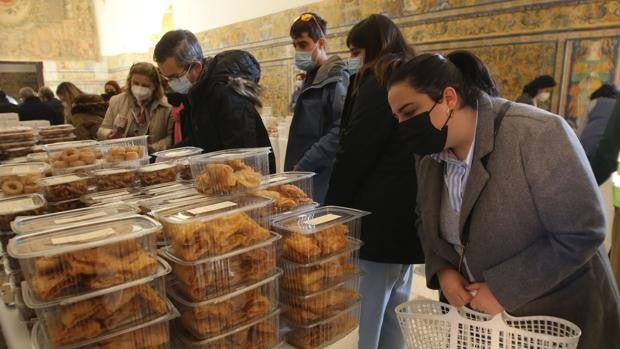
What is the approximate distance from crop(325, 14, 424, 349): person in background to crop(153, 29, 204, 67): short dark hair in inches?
44.0

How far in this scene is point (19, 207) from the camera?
1469 mm

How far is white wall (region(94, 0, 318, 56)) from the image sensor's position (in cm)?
639

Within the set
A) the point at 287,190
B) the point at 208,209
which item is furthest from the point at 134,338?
the point at 287,190

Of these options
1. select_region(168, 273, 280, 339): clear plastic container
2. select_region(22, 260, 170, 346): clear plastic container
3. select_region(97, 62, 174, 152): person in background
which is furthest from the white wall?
select_region(22, 260, 170, 346): clear plastic container

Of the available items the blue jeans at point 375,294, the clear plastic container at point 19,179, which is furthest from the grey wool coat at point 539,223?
the clear plastic container at point 19,179

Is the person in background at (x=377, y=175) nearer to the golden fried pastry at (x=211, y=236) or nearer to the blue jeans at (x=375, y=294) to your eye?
the blue jeans at (x=375, y=294)

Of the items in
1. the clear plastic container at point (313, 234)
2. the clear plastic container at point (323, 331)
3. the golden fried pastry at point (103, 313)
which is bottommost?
the clear plastic container at point (323, 331)

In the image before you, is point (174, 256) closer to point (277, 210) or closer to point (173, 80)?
point (277, 210)

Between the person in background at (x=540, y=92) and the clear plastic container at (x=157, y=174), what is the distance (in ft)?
8.95

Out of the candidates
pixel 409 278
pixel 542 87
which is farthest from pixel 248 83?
pixel 542 87

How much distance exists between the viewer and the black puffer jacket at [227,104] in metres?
2.42

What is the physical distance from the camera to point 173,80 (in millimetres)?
2674

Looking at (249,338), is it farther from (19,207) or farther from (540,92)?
(540,92)

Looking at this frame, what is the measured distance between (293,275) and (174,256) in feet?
1.19
